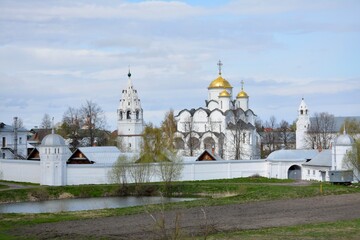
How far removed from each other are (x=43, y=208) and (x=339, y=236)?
59.3ft

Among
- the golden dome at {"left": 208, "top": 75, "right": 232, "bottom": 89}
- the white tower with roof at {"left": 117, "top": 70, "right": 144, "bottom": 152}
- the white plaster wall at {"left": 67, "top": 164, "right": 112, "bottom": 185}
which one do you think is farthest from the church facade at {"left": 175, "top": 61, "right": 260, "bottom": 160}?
the white plaster wall at {"left": 67, "top": 164, "right": 112, "bottom": 185}

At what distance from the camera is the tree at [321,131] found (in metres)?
77.2

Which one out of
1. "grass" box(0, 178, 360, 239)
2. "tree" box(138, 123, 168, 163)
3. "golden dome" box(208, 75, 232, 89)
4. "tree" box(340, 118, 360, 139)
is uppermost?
"golden dome" box(208, 75, 232, 89)

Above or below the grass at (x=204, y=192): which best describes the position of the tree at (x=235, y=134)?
above

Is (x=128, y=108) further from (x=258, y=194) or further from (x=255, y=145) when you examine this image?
(x=258, y=194)

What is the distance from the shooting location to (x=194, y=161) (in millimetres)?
49250

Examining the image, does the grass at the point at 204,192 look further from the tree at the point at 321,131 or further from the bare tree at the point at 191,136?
the tree at the point at 321,131

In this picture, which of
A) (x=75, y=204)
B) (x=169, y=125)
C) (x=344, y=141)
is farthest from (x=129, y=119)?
(x=75, y=204)

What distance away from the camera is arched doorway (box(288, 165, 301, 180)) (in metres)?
50.3

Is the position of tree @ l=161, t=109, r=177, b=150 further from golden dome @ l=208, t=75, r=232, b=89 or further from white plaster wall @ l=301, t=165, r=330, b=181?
white plaster wall @ l=301, t=165, r=330, b=181

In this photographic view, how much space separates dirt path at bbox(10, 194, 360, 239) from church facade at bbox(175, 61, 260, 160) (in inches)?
1216

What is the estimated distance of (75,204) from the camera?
121ft

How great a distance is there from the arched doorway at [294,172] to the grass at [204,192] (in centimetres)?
426

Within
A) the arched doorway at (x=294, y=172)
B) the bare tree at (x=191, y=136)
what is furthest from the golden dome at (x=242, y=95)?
the arched doorway at (x=294, y=172)
